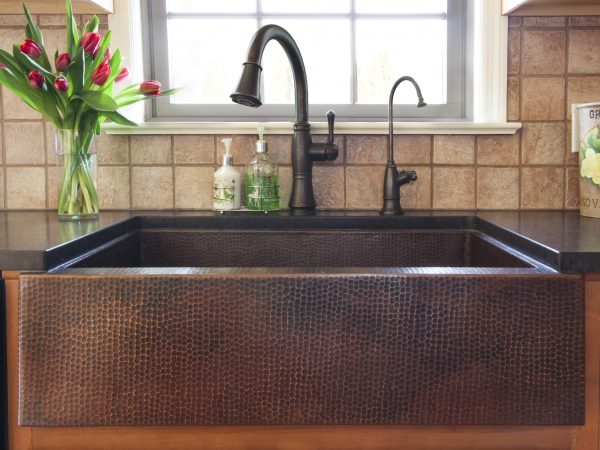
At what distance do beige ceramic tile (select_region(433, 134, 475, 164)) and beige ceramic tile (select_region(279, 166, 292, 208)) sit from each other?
0.37 metres

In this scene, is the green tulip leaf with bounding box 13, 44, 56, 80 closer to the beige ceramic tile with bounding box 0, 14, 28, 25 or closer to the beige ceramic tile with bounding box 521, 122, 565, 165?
the beige ceramic tile with bounding box 0, 14, 28, 25

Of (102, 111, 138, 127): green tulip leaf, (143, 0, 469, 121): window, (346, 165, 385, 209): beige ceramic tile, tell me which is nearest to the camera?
(102, 111, 138, 127): green tulip leaf

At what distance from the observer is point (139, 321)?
0.77m

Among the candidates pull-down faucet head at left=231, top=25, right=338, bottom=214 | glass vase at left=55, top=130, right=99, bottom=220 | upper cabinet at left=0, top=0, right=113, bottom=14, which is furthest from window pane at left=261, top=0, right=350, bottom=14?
glass vase at left=55, top=130, right=99, bottom=220

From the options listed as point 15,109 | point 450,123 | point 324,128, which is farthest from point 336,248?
point 15,109

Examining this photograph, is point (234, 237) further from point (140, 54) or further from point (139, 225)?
point (140, 54)

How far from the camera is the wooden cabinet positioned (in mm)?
781

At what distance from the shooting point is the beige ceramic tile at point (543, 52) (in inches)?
57.8

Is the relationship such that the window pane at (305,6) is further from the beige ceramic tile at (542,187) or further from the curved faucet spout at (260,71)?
the beige ceramic tile at (542,187)

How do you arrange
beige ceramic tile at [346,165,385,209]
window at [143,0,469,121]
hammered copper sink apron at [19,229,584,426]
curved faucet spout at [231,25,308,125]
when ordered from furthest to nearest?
window at [143,0,469,121] → beige ceramic tile at [346,165,385,209] → curved faucet spout at [231,25,308,125] → hammered copper sink apron at [19,229,584,426]

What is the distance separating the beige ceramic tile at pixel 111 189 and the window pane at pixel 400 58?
0.68 m

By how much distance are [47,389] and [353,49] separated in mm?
1201

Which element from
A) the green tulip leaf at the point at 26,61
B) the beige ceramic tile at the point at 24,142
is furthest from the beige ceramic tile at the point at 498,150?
the beige ceramic tile at the point at 24,142

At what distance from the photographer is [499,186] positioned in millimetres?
1479
